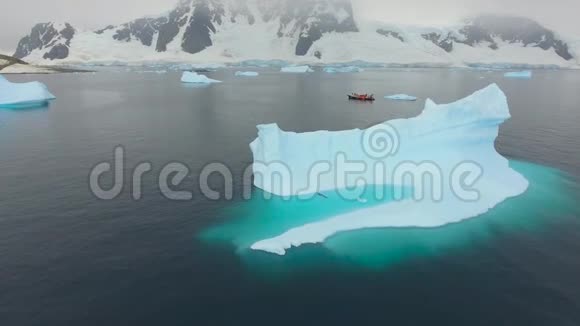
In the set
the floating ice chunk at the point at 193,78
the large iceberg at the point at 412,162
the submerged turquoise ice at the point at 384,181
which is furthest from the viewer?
the floating ice chunk at the point at 193,78

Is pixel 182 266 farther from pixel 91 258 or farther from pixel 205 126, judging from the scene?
pixel 205 126

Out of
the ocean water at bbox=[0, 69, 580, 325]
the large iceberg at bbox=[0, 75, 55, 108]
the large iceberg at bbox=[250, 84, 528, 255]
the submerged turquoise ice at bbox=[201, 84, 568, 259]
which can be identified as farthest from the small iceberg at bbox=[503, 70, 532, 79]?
the large iceberg at bbox=[0, 75, 55, 108]

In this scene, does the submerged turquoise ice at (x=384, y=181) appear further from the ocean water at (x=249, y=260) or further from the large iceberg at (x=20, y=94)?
the large iceberg at (x=20, y=94)

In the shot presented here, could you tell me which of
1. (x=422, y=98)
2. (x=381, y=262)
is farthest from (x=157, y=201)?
(x=422, y=98)

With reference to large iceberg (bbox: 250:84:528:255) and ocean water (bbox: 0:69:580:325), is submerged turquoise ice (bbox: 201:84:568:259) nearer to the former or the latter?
large iceberg (bbox: 250:84:528:255)

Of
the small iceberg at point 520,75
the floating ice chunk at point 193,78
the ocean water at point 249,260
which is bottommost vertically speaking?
the ocean water at point 249,260

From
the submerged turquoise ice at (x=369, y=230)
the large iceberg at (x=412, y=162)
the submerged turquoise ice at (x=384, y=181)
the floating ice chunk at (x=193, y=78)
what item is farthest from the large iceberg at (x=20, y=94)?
the submerged turquoise ice at (x=369, y=230)
